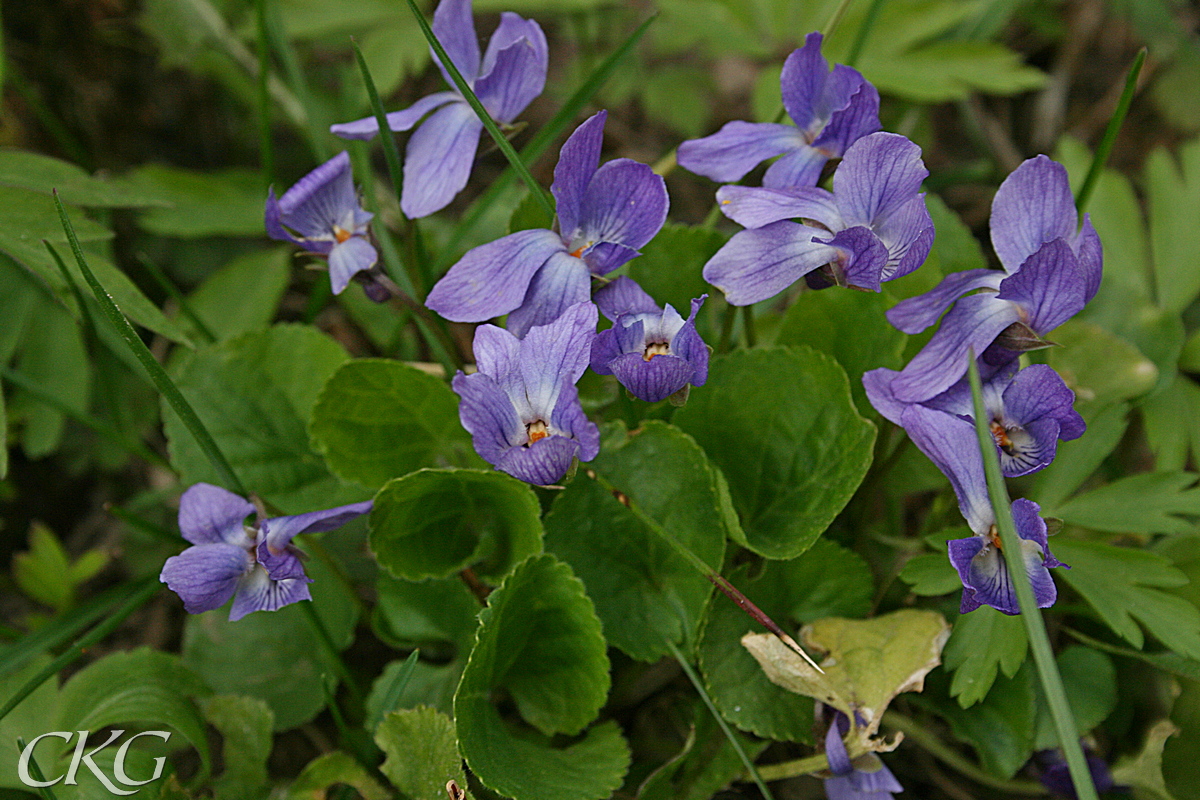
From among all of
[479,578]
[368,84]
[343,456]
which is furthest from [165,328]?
[479,578]

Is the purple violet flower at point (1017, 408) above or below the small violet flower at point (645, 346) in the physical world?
below

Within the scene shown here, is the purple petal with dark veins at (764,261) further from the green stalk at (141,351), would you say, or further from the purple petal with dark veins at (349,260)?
the green stalk at (141,351)

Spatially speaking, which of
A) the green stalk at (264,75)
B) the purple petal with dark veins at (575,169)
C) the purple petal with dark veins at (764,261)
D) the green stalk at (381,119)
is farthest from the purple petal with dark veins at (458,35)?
the green stalk at (264,75)

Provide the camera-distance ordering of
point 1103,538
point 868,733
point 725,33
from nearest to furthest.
→ point 868,733
point 1103,538
point 725,33

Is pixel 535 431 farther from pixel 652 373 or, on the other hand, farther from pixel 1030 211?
pixel 1030 211

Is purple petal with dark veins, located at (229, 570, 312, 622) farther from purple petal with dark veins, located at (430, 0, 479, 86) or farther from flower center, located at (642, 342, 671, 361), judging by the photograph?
purple petal with dark veins, located at (430, 0, 479, 86)

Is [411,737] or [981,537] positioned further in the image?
[411,737]

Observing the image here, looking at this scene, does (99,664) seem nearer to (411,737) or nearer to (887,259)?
(411,737)
